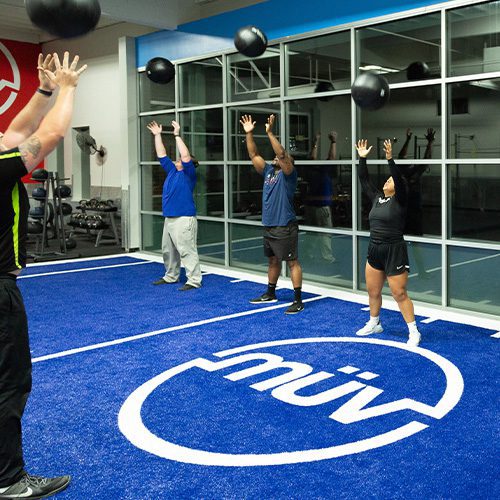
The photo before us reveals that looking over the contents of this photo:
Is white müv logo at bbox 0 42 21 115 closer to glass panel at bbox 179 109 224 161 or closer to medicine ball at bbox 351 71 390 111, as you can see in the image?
glass panel at bbox 179 109 224 161

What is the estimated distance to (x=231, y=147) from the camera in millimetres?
9016

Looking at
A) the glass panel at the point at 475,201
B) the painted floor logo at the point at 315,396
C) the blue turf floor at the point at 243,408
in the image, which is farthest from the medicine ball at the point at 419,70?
the painted floor logo at the point at 315,396

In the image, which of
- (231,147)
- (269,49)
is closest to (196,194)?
(231,147)

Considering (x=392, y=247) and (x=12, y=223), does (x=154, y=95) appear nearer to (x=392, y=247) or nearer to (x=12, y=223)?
(x=392, y=247)

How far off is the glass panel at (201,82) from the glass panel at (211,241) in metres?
1.85

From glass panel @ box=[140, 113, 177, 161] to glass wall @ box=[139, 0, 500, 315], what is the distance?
0.42 meters

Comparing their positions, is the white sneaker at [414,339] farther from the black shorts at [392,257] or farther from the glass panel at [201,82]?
the glass panel at [201,82]

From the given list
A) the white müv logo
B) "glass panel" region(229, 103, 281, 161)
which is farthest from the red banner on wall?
"glass panel" region(229, 103, 281, 161)

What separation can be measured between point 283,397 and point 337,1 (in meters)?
5.14

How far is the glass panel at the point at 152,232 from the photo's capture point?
34.7 ft

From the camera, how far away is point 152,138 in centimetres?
1072

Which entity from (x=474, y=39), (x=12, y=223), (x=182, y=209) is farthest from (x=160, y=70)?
(x=12, y=223)

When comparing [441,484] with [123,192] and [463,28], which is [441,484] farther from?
[123,192]

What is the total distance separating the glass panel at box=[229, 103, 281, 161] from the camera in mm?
8375
